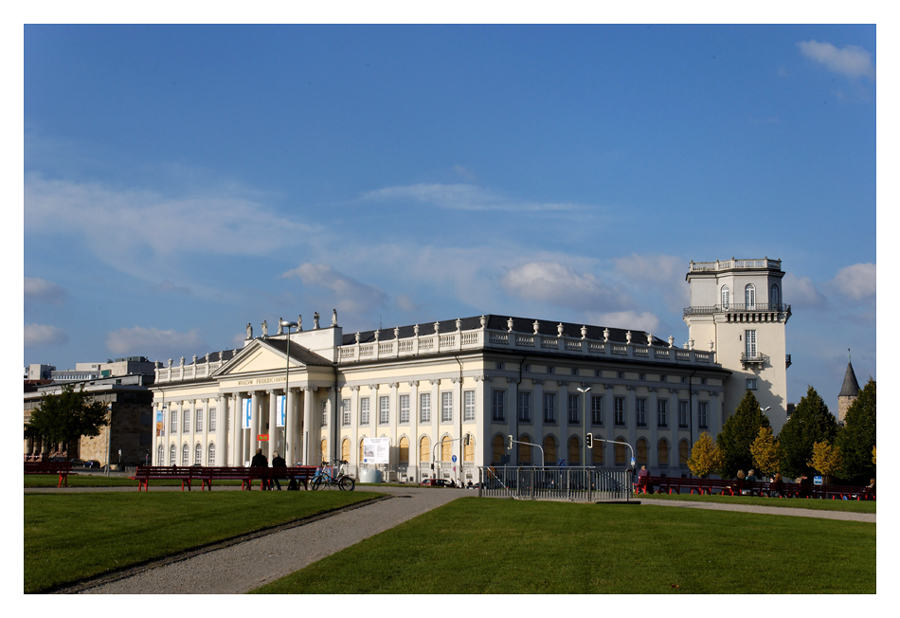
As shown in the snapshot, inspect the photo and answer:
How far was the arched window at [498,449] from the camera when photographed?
7007 cm

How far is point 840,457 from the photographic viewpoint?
69.3 meters

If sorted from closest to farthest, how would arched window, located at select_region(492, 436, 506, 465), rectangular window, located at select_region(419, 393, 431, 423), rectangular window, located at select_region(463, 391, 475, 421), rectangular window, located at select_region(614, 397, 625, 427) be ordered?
arched window, located at select_region(492, 436, 506, 465) < rectangular window, located at select_region(463, 391, 475, 421) < rectangular window, located at select_region(419, 393, 431, 423) < rectangular window, located at select_region(614, 397, 625, 427)

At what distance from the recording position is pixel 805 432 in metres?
73.8

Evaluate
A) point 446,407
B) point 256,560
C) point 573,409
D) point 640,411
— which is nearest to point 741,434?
point 640,411

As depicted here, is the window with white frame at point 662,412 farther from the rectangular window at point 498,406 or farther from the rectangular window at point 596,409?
the rectangular window at point 498,406

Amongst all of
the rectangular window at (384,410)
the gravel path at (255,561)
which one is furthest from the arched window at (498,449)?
the gravel path at (255,561)

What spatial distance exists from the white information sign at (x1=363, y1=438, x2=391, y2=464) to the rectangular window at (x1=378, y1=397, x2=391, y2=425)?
3.40 m

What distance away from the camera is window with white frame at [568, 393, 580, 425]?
243ft

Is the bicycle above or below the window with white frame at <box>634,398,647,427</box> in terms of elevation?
below

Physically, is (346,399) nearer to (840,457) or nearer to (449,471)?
(449,471)

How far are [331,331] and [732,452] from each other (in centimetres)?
3293

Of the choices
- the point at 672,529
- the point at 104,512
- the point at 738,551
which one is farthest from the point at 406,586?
the point at 104,512

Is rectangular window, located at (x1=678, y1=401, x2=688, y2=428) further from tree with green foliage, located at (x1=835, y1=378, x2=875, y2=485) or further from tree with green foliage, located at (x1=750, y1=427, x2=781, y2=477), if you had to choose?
tree with green foliage, located at (x1=835, y1=378, x2=875, y2=485)

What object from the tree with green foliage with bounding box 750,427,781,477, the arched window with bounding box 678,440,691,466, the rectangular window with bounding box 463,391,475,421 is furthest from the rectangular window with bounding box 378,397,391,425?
the tree with green foliage with bounding box 750,427,781,477
